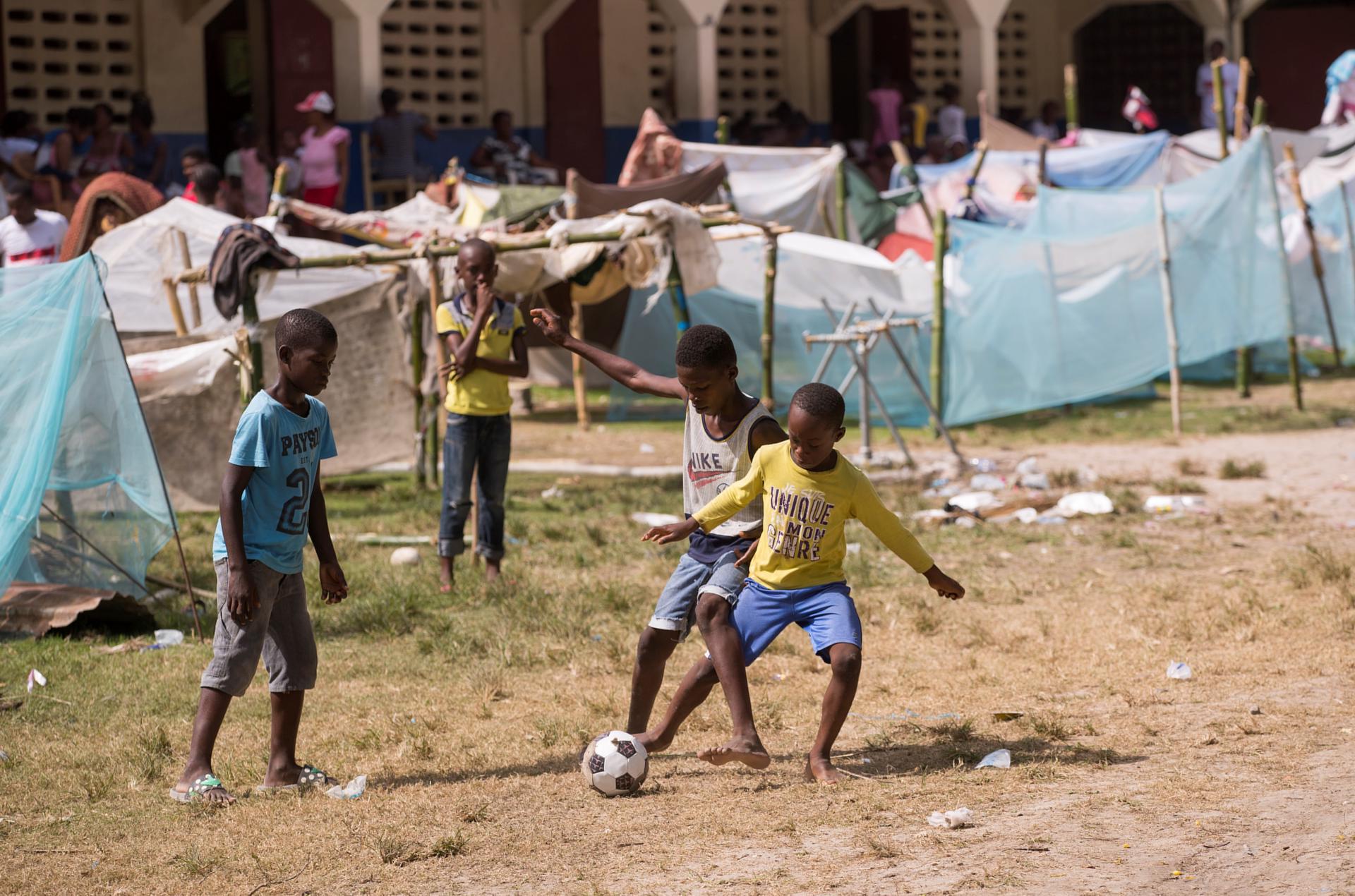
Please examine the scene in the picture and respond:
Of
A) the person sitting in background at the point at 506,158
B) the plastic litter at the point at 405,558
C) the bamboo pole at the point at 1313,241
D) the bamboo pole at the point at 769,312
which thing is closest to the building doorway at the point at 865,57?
the person sitting in background at the point at 506,158

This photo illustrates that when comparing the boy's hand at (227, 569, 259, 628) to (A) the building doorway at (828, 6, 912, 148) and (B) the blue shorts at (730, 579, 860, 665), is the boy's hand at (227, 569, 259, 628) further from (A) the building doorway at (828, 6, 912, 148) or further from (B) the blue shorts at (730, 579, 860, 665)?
(A) the building doorway at (828, 6, 912, 148)

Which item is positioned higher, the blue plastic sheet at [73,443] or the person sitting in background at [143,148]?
the person sitting in background at [143,148]

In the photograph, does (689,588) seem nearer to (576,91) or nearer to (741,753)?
(741,753)

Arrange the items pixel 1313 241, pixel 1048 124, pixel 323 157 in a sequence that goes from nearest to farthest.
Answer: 1. pixel 1313 241
2. pixel 323 157
3. pixel 1048 124

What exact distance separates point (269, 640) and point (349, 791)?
0.49 meters

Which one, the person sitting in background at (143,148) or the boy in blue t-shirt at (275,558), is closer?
the boy in blue t-shirt at (275,558)

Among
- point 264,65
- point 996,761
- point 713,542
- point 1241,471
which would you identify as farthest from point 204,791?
point 264,65

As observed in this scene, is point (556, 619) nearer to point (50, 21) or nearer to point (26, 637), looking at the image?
point (26, 637)

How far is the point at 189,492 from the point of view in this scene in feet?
30.3

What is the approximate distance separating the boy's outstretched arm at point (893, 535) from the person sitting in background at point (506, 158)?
11680mm

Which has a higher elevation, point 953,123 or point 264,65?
point 264,65

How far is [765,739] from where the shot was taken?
5.08 m

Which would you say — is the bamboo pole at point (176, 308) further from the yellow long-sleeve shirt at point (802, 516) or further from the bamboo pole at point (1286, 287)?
the bamboo pole at point (1286, 287)

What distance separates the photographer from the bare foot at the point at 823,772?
445cm
